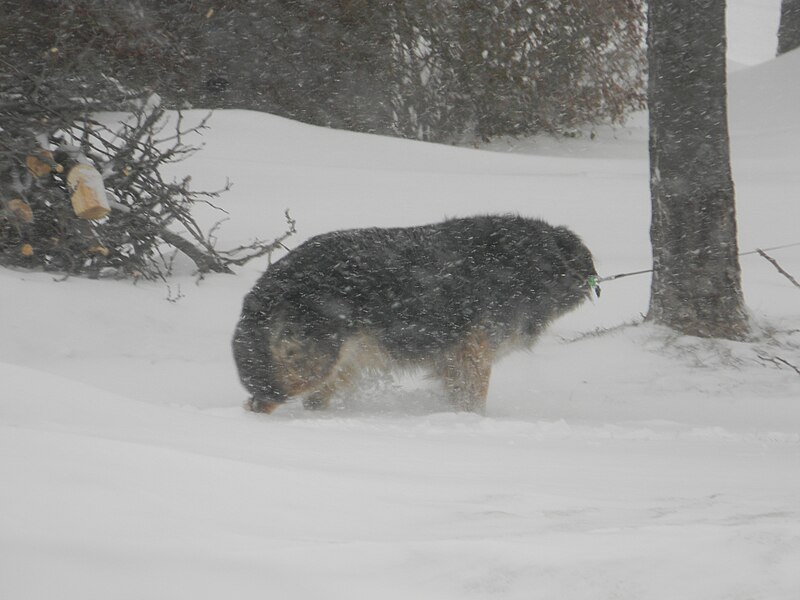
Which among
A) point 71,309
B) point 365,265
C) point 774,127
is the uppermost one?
point 774,127

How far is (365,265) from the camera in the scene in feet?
15.1

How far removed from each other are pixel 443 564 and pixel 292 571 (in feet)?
0.94

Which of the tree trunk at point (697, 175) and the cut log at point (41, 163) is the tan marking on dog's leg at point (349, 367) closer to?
the tree trunk at point (697, 175)

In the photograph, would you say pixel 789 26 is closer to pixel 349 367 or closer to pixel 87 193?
pixel 87 193

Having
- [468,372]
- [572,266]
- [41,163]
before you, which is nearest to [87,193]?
[41,163]

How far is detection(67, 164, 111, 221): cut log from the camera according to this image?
241 inches

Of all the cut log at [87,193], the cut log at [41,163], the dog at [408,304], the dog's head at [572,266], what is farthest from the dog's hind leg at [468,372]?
the cut log at [41,163]

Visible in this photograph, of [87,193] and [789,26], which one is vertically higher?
[789,26]

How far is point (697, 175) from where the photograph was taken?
227 inches

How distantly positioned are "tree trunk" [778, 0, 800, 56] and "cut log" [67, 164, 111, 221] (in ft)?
50.1

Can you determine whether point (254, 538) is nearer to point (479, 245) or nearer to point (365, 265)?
point (365, 265)

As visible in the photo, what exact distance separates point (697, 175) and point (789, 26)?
13960 millimetres

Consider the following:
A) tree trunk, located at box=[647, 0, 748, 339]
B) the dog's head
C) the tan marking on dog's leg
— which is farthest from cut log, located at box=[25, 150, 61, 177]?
tree trunk, located at box=[647, 0, 748, 339]

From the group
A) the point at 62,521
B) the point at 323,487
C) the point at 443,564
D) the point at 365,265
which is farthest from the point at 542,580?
the point at 365,265
